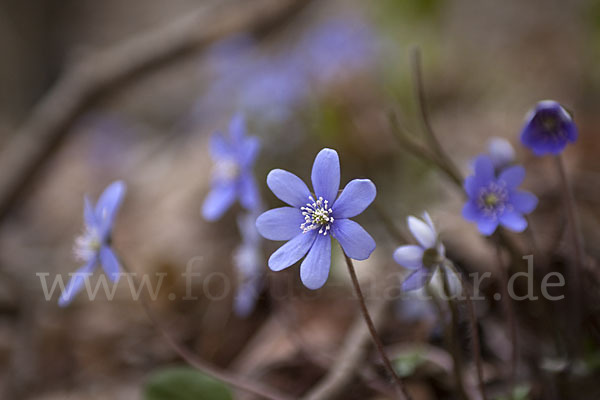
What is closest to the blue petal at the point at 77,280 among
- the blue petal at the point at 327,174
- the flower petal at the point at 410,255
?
the blue petal at the point at 327,174

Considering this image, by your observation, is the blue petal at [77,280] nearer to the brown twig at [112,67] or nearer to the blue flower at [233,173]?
the blue flower at [233,173]

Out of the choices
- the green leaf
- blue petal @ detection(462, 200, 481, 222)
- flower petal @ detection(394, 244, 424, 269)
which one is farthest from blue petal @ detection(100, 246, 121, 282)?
blue petal @ detection(462, 200, 481, 222)

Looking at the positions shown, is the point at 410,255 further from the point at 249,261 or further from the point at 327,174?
the point at 249,261

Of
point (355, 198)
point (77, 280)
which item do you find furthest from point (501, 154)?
point (77, 280)

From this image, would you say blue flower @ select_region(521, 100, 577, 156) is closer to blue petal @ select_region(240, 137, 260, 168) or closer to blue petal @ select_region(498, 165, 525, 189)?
blue petal @ select_region(498, 165, 525, 189)

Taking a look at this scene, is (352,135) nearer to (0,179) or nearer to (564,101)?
(564,101)

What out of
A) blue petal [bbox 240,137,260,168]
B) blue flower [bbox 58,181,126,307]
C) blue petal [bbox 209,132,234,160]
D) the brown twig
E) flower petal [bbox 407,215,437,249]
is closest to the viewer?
flower petal [bbox 407,215,437,249]
